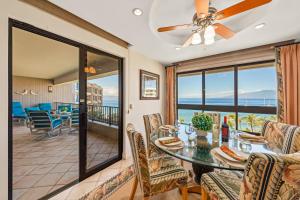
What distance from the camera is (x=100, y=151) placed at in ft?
9.25

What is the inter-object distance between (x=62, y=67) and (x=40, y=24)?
1762 mm

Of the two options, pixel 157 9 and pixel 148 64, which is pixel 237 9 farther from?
pixel 148 64

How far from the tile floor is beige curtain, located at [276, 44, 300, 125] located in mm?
3374

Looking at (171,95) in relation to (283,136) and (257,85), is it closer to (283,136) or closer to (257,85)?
(257,85)

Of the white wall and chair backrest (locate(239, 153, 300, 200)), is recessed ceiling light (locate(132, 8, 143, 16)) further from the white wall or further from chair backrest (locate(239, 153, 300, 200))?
chair backrest (locate(239, 153, 300, 200))

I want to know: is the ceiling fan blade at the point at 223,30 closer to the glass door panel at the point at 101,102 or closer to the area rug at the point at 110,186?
the glass door panel at the point at 101,102

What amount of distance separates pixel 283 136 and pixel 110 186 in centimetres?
239

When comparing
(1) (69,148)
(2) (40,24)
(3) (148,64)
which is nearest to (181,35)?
(3) (148,64)

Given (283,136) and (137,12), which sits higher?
(137,12)

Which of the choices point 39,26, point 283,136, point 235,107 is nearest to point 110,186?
point 39,26

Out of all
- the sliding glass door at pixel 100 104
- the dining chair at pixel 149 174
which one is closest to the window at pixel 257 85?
the dining chair at pixel 149 174

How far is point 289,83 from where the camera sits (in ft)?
7.93

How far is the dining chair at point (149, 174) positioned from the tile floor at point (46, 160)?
1.41 metres

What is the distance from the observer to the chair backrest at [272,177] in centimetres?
65
